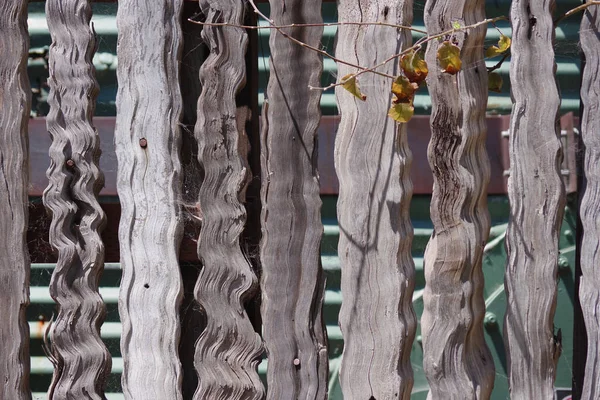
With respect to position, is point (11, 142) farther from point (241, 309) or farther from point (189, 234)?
point (241, 309)

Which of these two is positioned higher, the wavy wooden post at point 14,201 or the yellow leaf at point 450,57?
the yellow leaf at point 450,57

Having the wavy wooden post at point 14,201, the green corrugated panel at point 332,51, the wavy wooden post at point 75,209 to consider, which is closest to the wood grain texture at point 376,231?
the wavy wooden post at point 75,209

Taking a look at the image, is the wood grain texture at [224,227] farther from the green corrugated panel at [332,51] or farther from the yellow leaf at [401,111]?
the green corrugated panel at [332,51]

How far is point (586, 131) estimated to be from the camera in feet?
7.50

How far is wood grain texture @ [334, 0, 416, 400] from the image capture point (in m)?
2.29

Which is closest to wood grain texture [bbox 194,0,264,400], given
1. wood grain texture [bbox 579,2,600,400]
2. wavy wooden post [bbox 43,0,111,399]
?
wavy wooden post [bbox 43,0,111,399]

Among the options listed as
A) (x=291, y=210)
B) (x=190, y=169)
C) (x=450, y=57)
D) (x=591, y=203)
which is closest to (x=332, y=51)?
(x=190, y=169)

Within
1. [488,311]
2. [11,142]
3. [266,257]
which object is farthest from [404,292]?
[488,311]

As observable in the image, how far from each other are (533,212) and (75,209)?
4.33ft

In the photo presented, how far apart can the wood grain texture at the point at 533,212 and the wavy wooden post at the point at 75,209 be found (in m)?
1.18

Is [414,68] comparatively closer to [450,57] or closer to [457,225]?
[450,57]

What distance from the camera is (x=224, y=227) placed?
238 cm

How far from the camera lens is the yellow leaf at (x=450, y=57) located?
7.06ft

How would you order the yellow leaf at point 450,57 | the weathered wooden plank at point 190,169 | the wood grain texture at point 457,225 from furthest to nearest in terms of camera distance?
1. the weathered wooden plank at point 190,169
2. the wood grain texture at point 457,225
3. the yellow leaf at point 450,57
